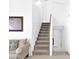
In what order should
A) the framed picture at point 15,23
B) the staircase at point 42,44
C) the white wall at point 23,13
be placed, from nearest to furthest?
the white wall at point 23,13 < the framed picture at point 15,23 < the staircase at point 42,44

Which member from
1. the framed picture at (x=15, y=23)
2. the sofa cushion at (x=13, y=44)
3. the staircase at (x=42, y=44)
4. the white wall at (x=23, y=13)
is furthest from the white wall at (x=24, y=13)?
the staircase at (x=42, y=44)

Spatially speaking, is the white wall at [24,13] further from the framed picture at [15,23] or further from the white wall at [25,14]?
the framed picture at [15,23]

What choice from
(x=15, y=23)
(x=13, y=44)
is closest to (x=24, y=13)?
(x=15, y=23)

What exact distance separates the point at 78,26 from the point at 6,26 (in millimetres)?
786

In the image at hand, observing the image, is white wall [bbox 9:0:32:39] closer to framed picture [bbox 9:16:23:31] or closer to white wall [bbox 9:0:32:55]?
white wall [bbox 9:0:32:55]

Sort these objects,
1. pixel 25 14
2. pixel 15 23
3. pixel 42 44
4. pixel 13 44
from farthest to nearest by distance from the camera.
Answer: pixel 42 44 < pixel 15 23 < pixel 25 14 < pixel 13 44

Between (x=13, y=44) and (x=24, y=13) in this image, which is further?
(x=24, y=13)

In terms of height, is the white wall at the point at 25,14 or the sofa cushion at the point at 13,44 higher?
the white wall at the point at 25,14

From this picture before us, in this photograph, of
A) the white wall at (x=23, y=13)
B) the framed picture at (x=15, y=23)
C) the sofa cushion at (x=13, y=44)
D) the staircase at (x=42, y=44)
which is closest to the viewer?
the sofa cushion at (x=13, y=44)

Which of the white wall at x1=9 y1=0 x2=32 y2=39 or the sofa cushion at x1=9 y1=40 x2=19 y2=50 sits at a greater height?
the white wall at x1=9 y1=0 x2=32 y2=39

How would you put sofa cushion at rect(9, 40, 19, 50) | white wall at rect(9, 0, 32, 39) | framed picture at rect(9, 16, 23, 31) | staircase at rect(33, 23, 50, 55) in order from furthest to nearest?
staircase at rect(33, 23, 50, 55)
framed picture at rect(9, 16, 23, 31)
white wall at rect(9, 0, 32, 39)
sofa cushion at rect(9, 40, 19, 50)

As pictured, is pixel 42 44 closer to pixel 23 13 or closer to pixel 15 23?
pixel 15 23

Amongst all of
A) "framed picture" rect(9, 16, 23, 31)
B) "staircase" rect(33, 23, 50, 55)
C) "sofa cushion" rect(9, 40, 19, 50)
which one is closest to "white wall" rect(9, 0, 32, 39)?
"framed picture" rect(9, 16, 23, 31)

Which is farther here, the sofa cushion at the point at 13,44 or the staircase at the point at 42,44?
the staircase at the point at 42,44
